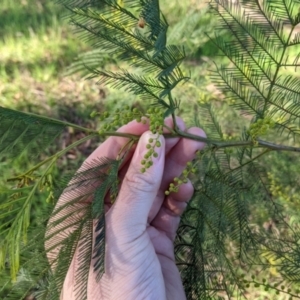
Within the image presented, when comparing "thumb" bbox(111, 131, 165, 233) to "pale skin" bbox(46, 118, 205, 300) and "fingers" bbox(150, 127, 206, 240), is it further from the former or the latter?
"fingers" bbox(150, 127, 206, 240)

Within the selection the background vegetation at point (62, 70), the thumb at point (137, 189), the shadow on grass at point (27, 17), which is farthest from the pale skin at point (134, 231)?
the shadow on grass at point (27, 17)

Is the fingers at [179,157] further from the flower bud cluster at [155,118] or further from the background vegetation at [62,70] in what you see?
the background vegetation at [62,70]

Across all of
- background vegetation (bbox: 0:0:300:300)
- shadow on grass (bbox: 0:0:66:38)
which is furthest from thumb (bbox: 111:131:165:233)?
shadow on grass (bbox: 0:0:66:38)

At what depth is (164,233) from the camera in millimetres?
1562

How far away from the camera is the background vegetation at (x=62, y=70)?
2.84 m

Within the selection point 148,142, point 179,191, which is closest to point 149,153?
point 148,142

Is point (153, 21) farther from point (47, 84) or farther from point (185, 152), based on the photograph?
point (47, 84)

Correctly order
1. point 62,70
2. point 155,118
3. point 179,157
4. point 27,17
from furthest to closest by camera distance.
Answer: point 27,17 < point 62,70 < point 179,157 < point 155,118

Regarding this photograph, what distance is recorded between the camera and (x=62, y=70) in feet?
11.2

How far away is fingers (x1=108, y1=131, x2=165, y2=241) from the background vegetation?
139 centimetres

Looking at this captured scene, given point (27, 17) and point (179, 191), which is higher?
point (27, 17)

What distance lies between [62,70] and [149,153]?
259 cm

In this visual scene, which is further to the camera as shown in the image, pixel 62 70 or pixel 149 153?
pixel 62 70

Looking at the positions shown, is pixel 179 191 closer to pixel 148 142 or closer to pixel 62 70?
pixel 148 142
